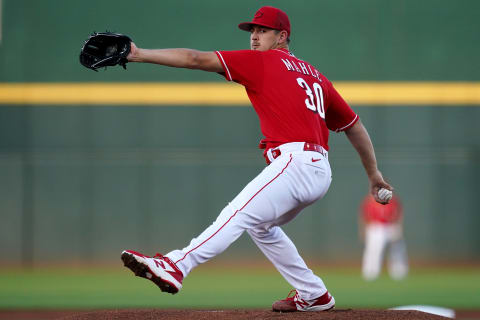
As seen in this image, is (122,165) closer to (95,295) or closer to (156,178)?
(156,178)

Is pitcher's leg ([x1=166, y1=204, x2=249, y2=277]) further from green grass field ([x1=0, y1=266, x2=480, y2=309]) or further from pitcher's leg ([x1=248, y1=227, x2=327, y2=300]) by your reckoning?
green grass field ([x1=0, y1=266, x2=480, y2=309])

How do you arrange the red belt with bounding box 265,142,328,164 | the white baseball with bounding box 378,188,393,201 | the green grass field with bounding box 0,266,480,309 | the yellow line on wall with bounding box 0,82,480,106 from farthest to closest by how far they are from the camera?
the yellow line on wall with bounding box 0,82,480,106, the green grass field with bounding box 0,266,480,309, the white baseball with bounding box 378,188,393,201, the red belt with bounding box 265,142,328,164

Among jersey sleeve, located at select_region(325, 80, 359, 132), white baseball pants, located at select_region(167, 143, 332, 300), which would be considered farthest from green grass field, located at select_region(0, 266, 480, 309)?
white baseball pants, located at select_region(167, 143, 332, 300)

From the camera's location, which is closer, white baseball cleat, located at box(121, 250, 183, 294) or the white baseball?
white baseball cleat, located at box(121, 250, 183, 294)

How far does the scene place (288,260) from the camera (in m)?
3.80

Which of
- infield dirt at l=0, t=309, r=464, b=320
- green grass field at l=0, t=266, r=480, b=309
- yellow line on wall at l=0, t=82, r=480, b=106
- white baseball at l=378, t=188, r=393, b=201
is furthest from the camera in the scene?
yellow line on wall at l=0, t=82, r=480, b=106

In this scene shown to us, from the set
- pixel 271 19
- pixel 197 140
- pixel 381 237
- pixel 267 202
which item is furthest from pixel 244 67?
pixel 197 140

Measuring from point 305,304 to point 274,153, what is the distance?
37.8 inches

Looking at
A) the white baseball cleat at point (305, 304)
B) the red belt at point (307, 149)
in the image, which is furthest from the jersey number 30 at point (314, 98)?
the white baseball cleat at point (305, 304)

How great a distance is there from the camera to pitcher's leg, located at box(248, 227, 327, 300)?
3723 millimetres

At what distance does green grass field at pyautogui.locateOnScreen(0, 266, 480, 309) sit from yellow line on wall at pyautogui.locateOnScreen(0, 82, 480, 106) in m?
2.69

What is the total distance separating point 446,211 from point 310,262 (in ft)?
7.68

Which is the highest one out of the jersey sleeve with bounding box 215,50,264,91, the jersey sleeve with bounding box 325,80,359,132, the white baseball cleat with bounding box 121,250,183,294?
the jersey sleeve with bounding box 215,50,264,91

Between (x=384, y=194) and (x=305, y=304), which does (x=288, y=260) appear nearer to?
(x=305, y=304)
